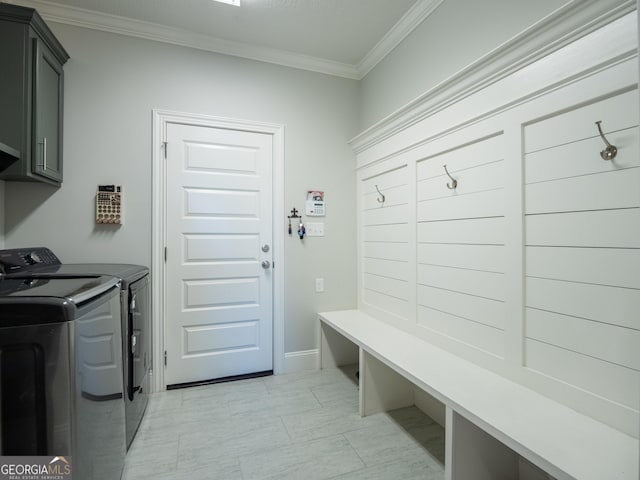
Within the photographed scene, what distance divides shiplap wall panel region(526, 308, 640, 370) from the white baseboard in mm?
1785

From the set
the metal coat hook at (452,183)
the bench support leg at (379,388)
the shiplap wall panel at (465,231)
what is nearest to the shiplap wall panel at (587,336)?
the shiplap wall panel at (465,231)

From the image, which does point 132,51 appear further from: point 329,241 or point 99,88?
point 329,241

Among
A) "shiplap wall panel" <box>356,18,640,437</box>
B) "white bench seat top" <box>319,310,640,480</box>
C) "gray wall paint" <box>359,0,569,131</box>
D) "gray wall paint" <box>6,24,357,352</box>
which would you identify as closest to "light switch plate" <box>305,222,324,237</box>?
"gray wall paint" <box>6,24,357,352</box>

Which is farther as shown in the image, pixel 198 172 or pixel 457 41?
pixel 198 172

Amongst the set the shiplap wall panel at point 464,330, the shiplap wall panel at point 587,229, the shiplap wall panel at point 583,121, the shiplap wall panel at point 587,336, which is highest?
the shiplap wall panel at point 583,121

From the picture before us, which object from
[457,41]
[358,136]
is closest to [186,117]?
[358,136]

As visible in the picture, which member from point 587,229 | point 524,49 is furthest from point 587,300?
point 524,49

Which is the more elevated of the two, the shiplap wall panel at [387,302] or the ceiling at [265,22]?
the ceiling at [265,22]

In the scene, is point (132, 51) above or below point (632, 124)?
above

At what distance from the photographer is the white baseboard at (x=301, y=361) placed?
267 cm

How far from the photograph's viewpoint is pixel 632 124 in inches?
40.9

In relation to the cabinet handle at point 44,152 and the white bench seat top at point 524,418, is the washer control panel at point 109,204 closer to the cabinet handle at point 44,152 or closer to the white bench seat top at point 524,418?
the cabinet handle at point 44,152

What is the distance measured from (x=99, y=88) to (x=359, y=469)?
2871mm

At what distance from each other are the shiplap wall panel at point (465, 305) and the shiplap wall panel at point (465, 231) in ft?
0.97
